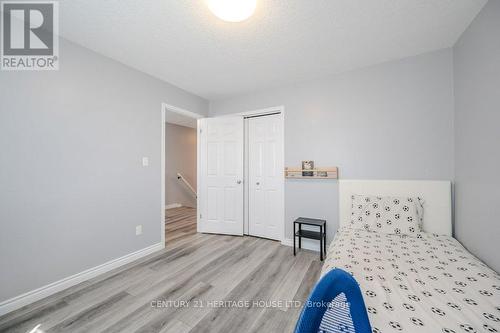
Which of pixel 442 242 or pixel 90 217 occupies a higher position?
pixel 90 217

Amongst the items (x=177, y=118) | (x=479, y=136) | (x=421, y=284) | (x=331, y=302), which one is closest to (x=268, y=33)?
(x=479, y=136)

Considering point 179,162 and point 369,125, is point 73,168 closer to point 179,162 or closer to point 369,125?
point 369,125

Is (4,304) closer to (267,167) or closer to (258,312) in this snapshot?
(258,312)

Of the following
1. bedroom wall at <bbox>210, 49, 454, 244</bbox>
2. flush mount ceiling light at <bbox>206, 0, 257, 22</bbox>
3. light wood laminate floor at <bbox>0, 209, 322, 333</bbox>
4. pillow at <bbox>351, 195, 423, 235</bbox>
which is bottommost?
light wood laminate floor at <bbox>0, 209, 322, 333</bbox>

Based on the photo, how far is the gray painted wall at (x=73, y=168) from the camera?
5.71 feet

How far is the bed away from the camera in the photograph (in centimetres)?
92

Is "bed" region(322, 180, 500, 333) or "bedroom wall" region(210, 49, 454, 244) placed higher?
"bedroom wall" region(210, 49, 454, 244)

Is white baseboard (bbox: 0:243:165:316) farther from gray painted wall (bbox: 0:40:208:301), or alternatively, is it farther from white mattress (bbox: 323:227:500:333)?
white mattress (bbox: 323:227:500:333)

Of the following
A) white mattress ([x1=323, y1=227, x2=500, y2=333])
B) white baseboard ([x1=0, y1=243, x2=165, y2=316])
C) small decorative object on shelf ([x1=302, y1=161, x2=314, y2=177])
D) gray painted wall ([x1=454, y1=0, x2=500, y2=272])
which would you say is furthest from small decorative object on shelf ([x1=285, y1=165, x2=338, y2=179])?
white baseboard ([x1=0, y1=243, x2=165, y2=316])

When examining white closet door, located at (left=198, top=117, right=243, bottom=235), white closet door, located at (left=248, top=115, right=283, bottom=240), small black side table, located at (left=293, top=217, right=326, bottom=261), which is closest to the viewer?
small black side table, located at (left=293, top=217, right=326, bottom=261)

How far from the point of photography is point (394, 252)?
1668 millimetres

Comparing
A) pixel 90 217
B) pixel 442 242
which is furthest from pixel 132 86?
pixel 442 242

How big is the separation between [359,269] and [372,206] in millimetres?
1147

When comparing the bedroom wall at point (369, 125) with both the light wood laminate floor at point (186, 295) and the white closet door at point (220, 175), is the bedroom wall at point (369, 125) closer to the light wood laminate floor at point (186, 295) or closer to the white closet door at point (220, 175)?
the white closet door at point (220, 175)
